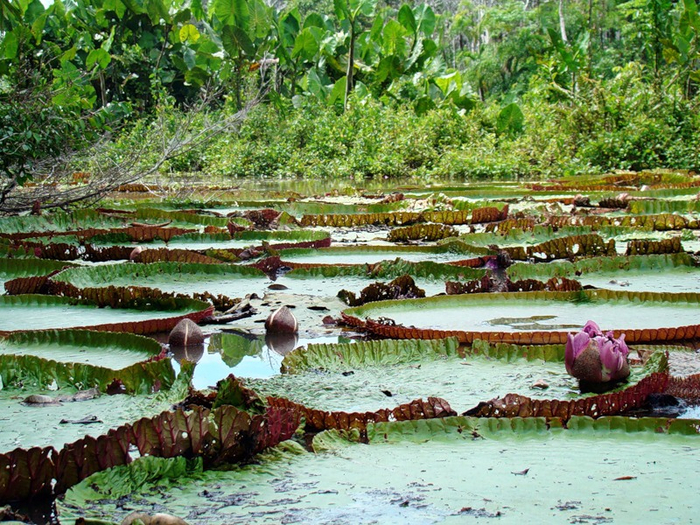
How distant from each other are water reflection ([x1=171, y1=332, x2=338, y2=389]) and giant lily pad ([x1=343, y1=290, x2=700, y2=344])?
29 centimetres

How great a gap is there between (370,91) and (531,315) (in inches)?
632

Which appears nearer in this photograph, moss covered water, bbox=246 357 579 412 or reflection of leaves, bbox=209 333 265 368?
moss covered water, bbox=246 357 579 412

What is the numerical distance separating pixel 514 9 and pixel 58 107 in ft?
83.1

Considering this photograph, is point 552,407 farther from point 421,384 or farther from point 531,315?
point 531,315

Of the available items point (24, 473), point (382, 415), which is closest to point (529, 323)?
point (382, 415)

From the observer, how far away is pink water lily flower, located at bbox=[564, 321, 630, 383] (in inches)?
73.1

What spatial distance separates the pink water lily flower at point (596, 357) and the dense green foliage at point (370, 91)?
7525 mm

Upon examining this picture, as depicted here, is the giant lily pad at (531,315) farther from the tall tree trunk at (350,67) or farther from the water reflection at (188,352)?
the tall tree trunk at (350,67)

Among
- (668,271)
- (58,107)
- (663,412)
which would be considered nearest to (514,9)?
(58,107)

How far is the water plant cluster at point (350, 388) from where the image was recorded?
1.27 metres

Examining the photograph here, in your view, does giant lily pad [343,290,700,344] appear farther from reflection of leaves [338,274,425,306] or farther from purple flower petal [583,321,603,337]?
purple flower petal [583,321,603,337]

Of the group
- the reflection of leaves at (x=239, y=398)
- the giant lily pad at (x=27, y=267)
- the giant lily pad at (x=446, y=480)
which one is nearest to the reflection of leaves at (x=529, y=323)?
the giant lily pad at (x=446, y=480)

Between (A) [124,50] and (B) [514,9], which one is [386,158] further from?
(B) [514,9]

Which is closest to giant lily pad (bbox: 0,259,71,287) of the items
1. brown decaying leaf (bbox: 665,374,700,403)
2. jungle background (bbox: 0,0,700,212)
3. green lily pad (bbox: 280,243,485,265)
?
green lily pad (bbox: 280,243,485,265)
